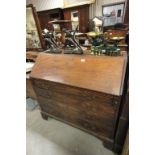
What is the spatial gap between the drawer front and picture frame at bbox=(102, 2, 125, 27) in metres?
2.55

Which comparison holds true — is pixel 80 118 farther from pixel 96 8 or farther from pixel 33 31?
pixel 96 8

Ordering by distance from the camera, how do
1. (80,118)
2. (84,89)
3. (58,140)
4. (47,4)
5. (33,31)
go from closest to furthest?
(84,89) → (80,118) → (58,140) → (33,31) → (47,4)

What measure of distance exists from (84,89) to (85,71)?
0.20m

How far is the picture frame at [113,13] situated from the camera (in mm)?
3174

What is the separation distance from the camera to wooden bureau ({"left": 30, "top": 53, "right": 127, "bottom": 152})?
113 centimetres

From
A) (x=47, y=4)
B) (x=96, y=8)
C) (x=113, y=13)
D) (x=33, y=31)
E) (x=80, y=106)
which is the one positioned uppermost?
(x=47, y=4)

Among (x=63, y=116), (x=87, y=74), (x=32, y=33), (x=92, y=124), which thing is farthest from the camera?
(x=32, y=33)

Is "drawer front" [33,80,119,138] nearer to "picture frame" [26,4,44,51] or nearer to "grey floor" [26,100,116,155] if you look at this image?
"grey floor" [26,100,116,155]

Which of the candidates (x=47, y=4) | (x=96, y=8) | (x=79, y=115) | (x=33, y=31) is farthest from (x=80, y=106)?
(x=47, y=4)

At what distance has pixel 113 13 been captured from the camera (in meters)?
3.29

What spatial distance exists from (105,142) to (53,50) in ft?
4.29
